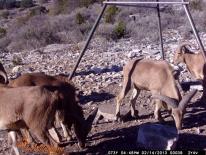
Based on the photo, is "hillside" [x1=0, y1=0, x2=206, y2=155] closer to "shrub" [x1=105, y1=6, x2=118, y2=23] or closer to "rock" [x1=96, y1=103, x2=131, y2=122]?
"shrub" [x1=105, y1=6, x2=118, y2=23]

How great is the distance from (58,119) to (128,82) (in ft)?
10.3

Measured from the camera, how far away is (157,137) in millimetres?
10062

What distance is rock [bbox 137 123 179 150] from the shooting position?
32.7ft

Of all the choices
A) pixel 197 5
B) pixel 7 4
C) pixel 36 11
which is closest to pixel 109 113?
pixel 197 5

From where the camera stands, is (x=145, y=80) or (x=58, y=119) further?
(x=145, y=80)

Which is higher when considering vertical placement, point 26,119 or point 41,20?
point 26,119

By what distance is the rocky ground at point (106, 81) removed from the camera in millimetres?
10914

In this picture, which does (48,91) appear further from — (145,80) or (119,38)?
(119,38)

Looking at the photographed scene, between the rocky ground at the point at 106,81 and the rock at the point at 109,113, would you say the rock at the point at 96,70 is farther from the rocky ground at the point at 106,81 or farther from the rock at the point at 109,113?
the rock at the point at 109,113

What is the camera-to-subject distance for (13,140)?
34.0ft

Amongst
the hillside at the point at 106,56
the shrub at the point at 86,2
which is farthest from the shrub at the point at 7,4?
the hillside at the point at 106,56

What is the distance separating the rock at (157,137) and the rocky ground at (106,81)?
0.27 metres

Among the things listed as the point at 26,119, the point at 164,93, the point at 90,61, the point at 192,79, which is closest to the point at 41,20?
the point at 90,61

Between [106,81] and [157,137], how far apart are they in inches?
251
